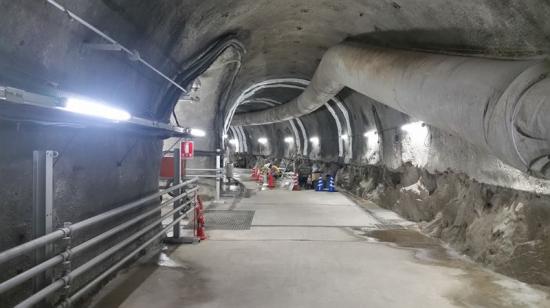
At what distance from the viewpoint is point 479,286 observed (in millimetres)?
4863

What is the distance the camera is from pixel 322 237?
741 centimetres

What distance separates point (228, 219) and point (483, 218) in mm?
5005

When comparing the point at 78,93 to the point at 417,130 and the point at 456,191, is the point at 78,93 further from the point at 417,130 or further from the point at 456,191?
the point at 417,130

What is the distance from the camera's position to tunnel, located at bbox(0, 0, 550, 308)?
3270 millimetres

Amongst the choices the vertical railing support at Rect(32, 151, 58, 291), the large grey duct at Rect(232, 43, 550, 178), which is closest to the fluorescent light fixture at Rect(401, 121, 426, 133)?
the large grey duct at Rect(232, 43, 550, 178)

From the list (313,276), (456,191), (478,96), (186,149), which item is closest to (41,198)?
(313,276)

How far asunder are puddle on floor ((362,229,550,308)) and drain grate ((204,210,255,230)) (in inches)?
120

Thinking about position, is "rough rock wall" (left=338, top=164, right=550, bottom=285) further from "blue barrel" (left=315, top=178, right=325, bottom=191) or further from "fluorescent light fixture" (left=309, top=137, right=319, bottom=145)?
"fluorescent light fixture" (left=309, top=137, right=319, bottom=145)

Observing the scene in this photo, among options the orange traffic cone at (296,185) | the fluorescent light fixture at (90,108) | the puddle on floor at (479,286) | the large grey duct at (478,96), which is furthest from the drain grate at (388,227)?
the orange traffic cone at (296,185)

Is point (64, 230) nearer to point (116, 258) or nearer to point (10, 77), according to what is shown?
point (10, 77)

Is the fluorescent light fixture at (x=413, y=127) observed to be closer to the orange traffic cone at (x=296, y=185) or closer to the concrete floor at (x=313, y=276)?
the concrete floor at (x=313, y=276)

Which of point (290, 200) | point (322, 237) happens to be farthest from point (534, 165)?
point (290, 200)

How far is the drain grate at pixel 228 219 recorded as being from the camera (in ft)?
27.4

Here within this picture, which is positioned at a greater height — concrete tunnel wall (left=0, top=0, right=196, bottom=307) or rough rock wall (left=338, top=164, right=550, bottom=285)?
Answer: concrete tunnel wall (left=0, top=0, right=196, bottom=307)
